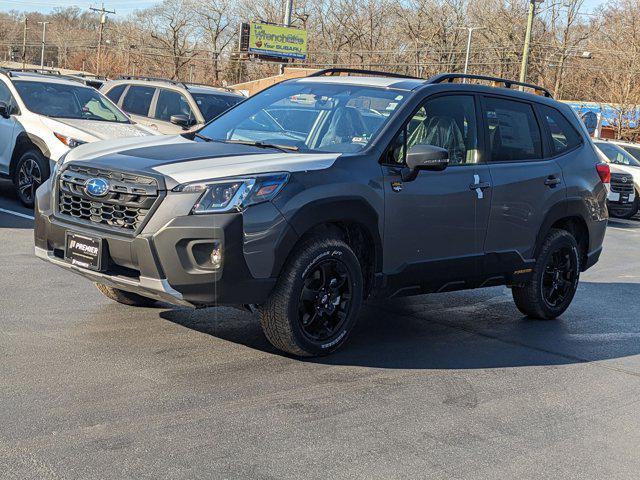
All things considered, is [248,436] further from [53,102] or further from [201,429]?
[53,102]

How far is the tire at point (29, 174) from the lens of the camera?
37.6 ft

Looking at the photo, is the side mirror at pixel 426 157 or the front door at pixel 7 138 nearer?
the side mirror at pixel 426 157

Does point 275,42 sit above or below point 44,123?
above

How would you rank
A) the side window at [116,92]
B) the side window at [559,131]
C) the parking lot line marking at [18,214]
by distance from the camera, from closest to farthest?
1. the side window at [559,131]
2. the parking lot line marking at [18,214]
3. the side window at [116,92]

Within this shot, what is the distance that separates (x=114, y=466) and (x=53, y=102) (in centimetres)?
936

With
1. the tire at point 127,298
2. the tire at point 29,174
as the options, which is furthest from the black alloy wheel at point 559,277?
the tire at point 29,174

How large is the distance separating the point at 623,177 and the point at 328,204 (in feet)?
56.2

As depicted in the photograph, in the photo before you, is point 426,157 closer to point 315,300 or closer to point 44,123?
point 315,300

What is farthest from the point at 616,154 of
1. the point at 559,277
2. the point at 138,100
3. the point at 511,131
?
the point at 511,131

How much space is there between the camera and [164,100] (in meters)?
15.6

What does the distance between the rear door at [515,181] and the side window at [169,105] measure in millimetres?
8880

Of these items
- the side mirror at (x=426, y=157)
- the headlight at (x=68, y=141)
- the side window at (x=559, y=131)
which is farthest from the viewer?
the headlight at (x=68, y=141)

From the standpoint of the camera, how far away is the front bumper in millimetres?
5180

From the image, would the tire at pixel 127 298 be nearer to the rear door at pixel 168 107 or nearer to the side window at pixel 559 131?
the side window at pixel 559 131
